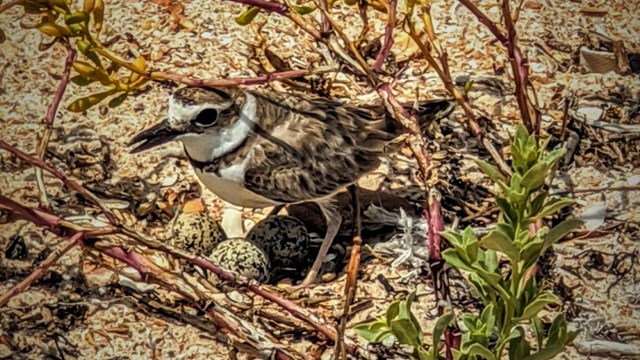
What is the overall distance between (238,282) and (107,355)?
1.20 feet

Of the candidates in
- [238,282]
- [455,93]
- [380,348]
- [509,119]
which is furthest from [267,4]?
[509,119]

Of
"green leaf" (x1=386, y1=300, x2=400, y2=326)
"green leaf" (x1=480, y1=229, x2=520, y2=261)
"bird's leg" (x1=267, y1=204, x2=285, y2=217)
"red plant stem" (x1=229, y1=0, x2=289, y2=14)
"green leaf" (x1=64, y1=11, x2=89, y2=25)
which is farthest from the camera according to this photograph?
"bird's leg" (x1=267, y1=204, x2=285, y2=217)

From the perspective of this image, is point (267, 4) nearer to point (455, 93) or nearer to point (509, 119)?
point (455, 93)

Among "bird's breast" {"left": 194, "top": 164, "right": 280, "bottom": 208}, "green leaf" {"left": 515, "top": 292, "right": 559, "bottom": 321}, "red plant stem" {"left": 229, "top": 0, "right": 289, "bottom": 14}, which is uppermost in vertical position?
"red plant stem" {"left": 229, "top": 0, "right": 289, "bottom": 14}

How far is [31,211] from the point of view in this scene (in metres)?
2.53

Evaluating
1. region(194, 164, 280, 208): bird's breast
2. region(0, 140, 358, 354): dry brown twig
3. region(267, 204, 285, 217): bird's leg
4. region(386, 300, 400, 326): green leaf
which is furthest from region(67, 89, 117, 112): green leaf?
region(267, 204, 285, 217): bird's leg

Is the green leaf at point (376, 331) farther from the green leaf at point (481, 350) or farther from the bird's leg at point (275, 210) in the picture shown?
the bird's leg at point (275, 210)

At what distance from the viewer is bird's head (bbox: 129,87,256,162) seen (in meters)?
2.71

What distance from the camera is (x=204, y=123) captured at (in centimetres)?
276

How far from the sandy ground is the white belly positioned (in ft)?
0.69

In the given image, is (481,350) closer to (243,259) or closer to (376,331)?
(376,331)

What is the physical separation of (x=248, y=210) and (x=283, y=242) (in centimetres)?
24

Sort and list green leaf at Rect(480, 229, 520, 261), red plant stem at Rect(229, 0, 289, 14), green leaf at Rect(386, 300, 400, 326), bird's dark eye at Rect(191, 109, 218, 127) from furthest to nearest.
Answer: bird's dark eye at Rect(191, 109, 218, 127) → red plant stem at Rect(229, 0, 289, 14) → green leaf at Rect(386, 300, 400, 326) → green leaf at Rect(480, 229, 520, 261)

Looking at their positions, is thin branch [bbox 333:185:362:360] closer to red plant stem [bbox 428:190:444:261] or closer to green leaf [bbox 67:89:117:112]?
red plant stem [bbox 428:190:444:261]
